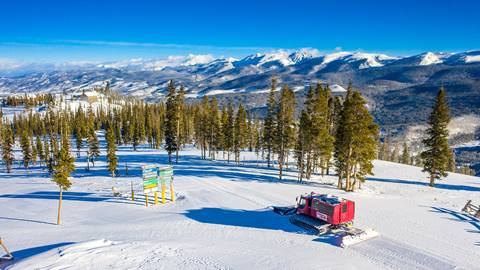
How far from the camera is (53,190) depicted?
4247 centimetres

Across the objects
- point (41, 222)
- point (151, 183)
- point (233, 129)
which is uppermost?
point (233, 129)

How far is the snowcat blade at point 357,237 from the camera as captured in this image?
877 inches

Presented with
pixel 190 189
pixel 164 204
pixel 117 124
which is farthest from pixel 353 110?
pixel 117 124

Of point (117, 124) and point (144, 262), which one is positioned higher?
point (117, 124)

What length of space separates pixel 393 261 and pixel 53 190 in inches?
1572

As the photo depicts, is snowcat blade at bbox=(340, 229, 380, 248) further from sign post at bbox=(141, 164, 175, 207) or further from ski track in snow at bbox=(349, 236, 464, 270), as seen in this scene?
sign post at bbox=(141, 164, 175, 207)

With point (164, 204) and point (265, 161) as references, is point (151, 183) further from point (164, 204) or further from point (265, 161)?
point (265, 161)

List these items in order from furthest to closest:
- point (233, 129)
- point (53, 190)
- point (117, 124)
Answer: point (117, 124) → point (233, 129) → point (53, 190)

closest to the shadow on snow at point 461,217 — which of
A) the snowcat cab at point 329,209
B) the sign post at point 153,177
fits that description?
the snowcat cab at point 329,209

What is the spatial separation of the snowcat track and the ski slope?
22.7 inches

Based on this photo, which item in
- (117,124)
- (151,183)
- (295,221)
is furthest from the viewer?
(117,124)

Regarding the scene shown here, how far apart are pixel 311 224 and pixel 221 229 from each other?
22.5 feet

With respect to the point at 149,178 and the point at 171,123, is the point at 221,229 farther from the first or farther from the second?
the point at 171,123

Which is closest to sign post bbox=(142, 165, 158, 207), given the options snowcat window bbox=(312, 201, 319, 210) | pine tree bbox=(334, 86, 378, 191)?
snowcat window bbox=(312, 201, 319, 210)
